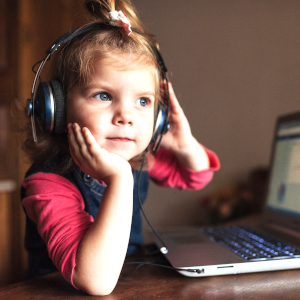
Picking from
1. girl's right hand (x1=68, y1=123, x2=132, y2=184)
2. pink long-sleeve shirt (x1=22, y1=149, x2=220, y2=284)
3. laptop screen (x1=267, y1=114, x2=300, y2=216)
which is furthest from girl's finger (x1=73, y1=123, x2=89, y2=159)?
laptop screen (x1=267, y1=114, x2=300, y2=216)

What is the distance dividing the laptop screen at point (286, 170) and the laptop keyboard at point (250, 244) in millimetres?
149

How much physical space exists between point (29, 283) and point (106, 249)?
20cm

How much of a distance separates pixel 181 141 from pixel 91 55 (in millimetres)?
396

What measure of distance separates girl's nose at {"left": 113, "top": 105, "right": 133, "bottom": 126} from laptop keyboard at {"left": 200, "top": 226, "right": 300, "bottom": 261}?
1.25 feet

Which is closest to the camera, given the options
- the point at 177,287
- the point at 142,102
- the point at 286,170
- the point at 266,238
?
the point at 177,287

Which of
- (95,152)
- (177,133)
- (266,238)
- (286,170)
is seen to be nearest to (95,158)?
(95,152)

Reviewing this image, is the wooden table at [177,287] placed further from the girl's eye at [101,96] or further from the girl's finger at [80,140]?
the girl's eye at [101,96]

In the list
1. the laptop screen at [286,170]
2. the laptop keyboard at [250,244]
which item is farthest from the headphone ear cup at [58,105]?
the laptop screen at [286,170]

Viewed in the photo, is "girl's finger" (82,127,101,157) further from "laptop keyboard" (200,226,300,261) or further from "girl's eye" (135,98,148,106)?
"laptop keyboard" (200,226,300,261)

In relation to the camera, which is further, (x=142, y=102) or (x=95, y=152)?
(x=142, y=102)

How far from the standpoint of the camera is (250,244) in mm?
794

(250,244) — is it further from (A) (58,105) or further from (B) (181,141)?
(A) (58,105)

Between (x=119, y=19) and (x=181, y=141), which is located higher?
(x=119, y=19)

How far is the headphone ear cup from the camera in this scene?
25.3 inches
